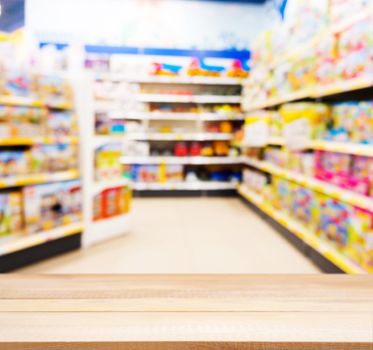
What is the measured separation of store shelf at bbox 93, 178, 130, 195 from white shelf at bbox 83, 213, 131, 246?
0.28 meters

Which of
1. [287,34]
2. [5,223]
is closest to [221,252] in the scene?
[5,223]

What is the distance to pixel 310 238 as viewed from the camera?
126 inches

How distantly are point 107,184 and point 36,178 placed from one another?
0.74 m

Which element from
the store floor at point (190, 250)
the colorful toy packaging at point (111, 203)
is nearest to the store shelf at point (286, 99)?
the store floor at point (190, 250)

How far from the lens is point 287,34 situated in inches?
168

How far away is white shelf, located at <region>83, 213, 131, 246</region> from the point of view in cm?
353

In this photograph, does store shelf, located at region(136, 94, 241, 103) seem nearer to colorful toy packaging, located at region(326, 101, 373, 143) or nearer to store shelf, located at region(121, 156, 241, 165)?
store shelf, located at region(121, 156, 241, 165)

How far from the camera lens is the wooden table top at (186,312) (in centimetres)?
80

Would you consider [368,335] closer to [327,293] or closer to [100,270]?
[327,293]

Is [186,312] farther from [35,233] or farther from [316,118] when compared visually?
[316,118]

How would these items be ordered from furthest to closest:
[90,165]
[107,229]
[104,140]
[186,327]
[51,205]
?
[107,229] < [104,140] < [90,165] < [51,205] < [186,327]

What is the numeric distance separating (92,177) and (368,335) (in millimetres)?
2960

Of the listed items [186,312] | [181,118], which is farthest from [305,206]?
[181,118]

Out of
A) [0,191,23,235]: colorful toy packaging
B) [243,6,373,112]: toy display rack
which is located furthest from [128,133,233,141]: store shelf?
[0,191,23,235]: colorful toy packaging
